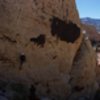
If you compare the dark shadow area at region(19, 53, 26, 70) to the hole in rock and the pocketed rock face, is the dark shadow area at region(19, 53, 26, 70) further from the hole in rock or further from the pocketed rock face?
the hole in rock

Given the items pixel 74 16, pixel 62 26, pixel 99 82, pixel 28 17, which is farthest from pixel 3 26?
pixel 99 82

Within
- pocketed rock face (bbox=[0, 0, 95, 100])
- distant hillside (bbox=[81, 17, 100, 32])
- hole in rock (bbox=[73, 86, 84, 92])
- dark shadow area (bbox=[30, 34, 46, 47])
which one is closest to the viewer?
pocketed rock face (bbox=[0, 0, 95, 100])

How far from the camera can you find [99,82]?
12984mm

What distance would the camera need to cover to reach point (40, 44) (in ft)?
31.2

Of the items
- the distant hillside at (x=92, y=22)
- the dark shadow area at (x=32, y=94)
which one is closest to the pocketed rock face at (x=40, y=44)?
the dark shadow area at (x=32, y=94)

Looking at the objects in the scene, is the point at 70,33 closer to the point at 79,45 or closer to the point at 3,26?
the point at 79,45

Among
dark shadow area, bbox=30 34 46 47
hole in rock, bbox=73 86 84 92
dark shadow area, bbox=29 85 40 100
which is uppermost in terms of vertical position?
dark shadow area, bbox=30 34 46 47

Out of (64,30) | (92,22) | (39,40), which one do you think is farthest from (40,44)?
(92,22)

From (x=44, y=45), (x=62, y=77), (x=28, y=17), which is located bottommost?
(x=62, y=77)

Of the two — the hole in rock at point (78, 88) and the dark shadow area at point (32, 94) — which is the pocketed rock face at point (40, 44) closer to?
the dark shadow area at point (32, 94)

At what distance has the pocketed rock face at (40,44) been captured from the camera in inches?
345

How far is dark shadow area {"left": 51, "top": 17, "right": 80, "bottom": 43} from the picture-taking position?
32.7ft

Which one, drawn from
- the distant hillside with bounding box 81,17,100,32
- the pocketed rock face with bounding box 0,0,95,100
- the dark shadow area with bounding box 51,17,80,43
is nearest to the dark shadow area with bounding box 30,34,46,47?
the pocketed rock face with bounding box 0,0,95,100

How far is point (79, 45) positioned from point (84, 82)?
1.23 meters
